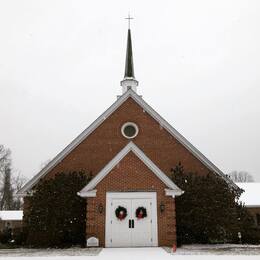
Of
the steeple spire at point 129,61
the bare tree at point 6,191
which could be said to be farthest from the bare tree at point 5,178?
the steeple spire at point 129,61

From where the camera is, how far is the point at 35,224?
65.6ft

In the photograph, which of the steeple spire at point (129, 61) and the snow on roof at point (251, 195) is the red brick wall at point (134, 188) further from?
the snow on roof at point (251, 195)

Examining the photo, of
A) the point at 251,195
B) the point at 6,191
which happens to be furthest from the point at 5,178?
the point at 251,195

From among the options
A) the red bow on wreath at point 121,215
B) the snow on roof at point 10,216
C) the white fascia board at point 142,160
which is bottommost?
the snow on roof at point 10,216

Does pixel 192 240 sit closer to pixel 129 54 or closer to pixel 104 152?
pixel 104 152

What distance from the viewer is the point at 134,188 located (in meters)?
19.9

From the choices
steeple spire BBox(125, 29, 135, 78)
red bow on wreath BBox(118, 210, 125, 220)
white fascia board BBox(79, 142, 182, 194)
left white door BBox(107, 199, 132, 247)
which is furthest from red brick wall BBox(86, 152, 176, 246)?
steeple spire BBox(125, 29, 135, 78)

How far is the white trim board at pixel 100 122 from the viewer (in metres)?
23.6

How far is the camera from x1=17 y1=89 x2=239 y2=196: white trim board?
77.5 feet

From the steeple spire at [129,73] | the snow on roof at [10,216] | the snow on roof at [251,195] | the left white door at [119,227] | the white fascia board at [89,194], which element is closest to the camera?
the left white door at [119,227]

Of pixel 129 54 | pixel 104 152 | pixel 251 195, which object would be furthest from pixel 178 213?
pixel 251 195

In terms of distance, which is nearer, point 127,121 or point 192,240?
point 192,240

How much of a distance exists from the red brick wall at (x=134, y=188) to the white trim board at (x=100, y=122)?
16.8ft

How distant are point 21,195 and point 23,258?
8.94 m
